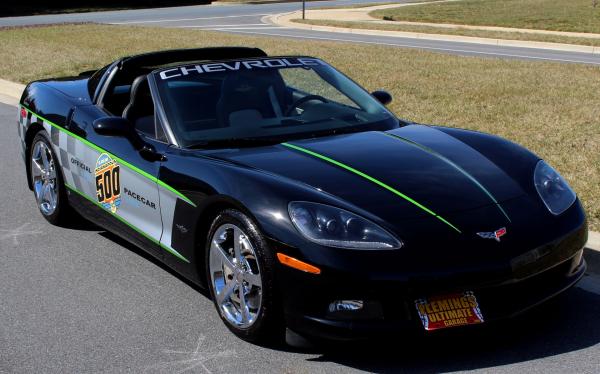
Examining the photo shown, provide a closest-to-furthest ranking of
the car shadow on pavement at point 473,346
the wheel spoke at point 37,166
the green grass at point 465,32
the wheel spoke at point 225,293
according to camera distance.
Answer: the car shadow on pavement at point 473,346 → the wheel spoke at point 225,293 → the wheel spoke at point 37,166 → the green grass at point 465,32

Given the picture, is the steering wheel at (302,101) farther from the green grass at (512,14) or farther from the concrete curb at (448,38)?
the green grass at (512,14)

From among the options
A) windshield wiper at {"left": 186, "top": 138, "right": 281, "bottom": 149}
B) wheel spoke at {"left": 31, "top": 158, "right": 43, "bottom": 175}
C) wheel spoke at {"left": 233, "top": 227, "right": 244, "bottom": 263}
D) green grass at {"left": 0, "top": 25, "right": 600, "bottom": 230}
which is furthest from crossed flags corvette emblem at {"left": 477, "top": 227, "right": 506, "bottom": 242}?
wheel spoke at {"left": 31, "top": 158, "right": 43, "bottom": 175}

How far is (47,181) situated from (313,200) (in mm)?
3215

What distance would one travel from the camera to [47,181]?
6777 millimetres

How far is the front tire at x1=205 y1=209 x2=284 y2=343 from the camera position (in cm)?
418

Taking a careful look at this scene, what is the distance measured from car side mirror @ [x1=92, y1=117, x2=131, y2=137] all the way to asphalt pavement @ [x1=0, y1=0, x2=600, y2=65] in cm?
1541

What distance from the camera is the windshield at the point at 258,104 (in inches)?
207

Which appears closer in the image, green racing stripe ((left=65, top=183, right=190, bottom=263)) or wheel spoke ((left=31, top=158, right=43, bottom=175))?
green racing stripe ((left=65, top=183, right=190, bottom=263))

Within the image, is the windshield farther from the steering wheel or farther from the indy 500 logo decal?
the indy 500 logo decal

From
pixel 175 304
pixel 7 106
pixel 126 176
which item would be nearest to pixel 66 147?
pixel 126 176

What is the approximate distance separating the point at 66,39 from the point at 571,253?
19.7 metres

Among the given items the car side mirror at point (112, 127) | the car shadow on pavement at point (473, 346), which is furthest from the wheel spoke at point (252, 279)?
the car side mirror at point (112, 127)

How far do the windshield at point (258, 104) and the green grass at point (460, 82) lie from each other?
1858 mm

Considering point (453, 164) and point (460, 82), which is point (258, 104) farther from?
point (460, 82)
